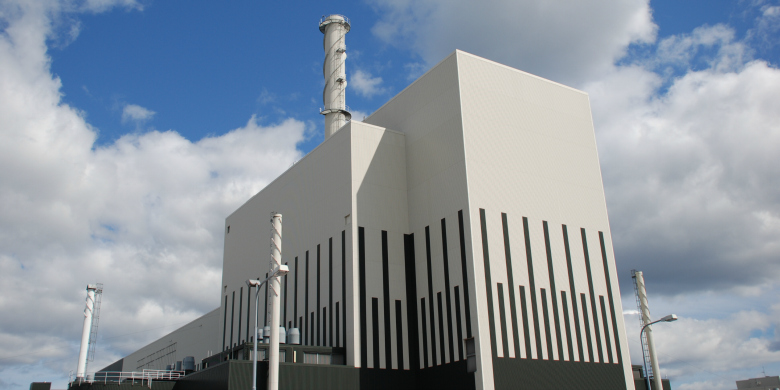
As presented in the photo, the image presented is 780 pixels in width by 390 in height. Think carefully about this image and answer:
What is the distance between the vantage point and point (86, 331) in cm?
6750

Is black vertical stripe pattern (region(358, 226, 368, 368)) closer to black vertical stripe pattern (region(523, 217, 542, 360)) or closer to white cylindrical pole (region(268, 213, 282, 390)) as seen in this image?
white cylindrical pole (region(268, 213, 282, 390))

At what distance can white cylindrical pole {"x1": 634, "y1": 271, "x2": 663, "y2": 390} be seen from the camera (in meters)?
58.5

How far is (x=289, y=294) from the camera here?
202 feet

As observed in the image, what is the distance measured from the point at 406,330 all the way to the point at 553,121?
21.9 metres

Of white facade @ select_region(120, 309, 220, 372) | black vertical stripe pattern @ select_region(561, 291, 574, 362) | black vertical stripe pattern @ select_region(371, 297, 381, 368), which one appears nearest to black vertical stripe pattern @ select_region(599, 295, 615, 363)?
black vertical stripe pattern @ select_region(561, 291, 574, 362)

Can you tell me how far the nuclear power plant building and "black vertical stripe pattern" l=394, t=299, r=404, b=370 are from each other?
106mm

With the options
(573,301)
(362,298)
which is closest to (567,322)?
(573,301)

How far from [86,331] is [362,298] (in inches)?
1306

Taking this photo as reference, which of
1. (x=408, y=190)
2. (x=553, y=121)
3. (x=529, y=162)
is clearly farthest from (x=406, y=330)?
(x=553, y=121)

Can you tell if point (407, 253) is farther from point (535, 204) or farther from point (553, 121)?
point (553, 121)

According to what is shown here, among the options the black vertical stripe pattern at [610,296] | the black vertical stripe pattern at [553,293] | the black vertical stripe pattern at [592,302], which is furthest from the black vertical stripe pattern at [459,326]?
the black vertical stripe pattern at [610,296]

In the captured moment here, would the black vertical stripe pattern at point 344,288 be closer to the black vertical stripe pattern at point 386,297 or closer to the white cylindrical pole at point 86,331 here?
the black vertical stripe pattern at point 386,297

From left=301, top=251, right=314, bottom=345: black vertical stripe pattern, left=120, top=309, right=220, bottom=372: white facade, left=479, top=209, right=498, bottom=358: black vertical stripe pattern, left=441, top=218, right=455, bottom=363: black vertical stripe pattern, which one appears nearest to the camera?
left=479, top=209, right=498, bottom=358: black vertical stripe pattern

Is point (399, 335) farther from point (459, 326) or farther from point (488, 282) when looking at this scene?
point (488, 282)
